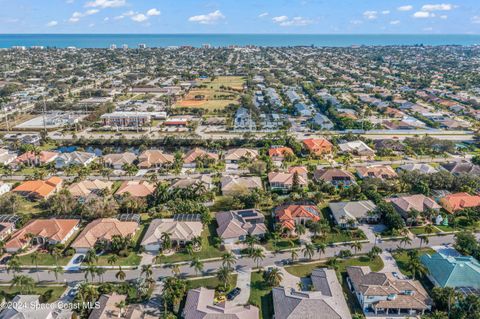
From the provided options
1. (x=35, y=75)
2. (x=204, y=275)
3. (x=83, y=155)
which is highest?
(x=35, y=75)

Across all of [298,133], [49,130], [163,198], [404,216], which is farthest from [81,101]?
[404,216]

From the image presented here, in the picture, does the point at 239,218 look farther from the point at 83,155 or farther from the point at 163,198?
the point at 83,155

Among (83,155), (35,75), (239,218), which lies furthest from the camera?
(35,75)

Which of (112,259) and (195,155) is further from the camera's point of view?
(195,155)

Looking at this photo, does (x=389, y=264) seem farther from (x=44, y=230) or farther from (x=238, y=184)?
(x=44, y=230)

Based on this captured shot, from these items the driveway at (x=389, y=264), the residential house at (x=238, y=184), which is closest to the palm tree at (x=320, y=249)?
the driveway at (x=389, y=264)

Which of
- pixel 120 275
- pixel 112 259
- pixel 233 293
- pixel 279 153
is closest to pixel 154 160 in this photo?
pixel 279 153
